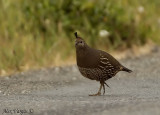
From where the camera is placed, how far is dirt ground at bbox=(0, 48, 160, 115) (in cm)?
684

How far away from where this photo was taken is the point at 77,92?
9438 mm

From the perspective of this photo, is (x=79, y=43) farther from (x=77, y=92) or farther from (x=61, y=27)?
(x=61, y=27)

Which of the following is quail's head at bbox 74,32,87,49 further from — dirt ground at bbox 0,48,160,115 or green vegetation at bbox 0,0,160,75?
green vegetation at bbox 0,0,160,75

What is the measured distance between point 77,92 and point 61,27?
504cm

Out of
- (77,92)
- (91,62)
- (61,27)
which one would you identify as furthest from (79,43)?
(61,27)

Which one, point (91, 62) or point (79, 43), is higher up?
point (79, 43)

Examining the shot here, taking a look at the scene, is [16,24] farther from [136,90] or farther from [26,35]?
[136,90]

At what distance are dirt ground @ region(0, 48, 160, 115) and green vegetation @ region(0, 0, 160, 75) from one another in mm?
661

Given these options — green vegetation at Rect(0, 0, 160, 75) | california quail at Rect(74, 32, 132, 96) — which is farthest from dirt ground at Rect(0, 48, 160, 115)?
green vegetation at Rect(0, 0, 160, 75)

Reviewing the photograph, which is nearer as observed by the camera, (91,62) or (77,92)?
(91,62)

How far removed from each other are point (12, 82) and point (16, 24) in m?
3.70

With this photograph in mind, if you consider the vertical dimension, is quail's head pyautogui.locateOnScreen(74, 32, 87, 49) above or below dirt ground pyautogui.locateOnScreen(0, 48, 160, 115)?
above

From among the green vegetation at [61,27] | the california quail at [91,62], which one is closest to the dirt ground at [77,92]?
the california quail at [91,62]

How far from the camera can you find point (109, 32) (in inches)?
588
